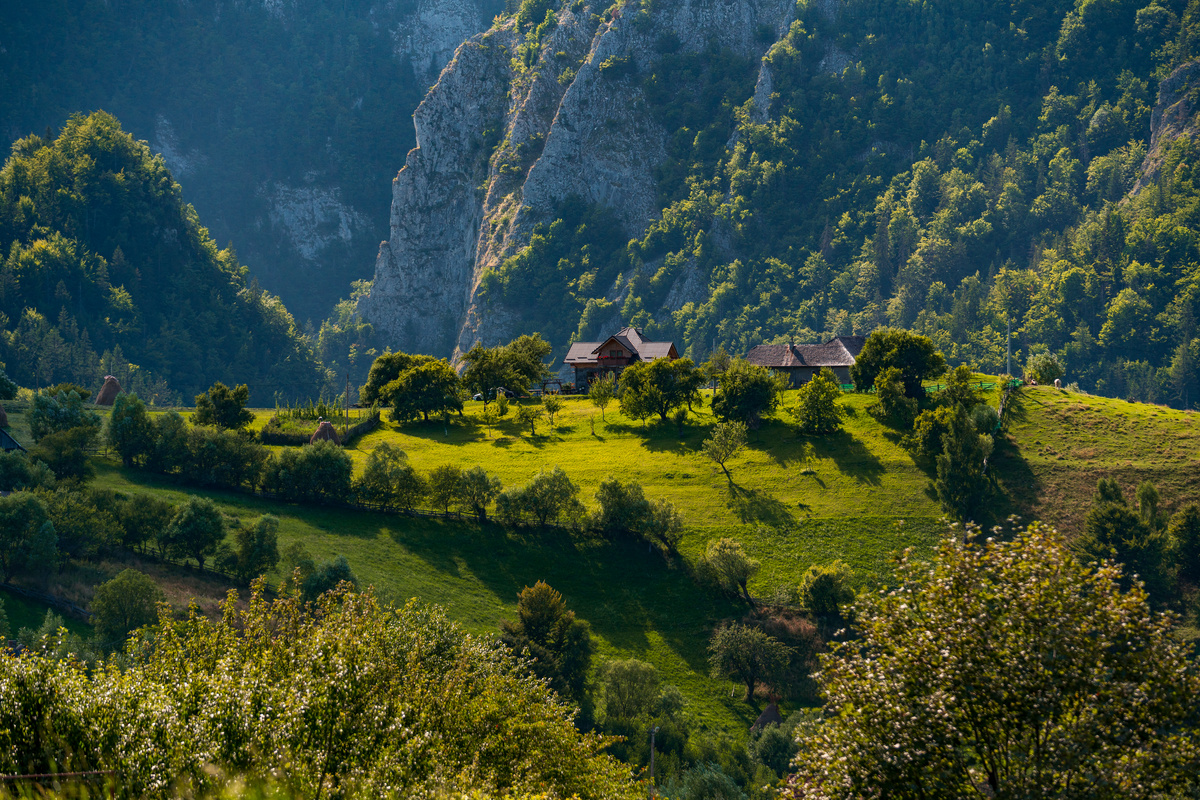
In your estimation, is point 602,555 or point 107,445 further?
point 107,445

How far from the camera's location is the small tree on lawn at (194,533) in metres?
59.1

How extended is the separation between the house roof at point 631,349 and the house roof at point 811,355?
16.1 metres

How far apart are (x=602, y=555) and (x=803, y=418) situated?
93.0ft

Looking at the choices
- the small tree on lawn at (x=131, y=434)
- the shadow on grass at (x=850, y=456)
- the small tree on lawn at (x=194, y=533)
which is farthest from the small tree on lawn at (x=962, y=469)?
the small tree on lawn at (x=131, y=434)

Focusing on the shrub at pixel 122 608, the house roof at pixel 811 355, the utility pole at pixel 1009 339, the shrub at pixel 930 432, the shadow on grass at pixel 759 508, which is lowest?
the shrub at pixel 122 608

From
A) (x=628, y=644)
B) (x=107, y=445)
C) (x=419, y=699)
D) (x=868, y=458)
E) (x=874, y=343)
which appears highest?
(x=874, y=343)

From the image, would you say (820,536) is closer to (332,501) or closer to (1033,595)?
(332,501)

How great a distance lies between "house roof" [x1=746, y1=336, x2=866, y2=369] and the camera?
10594 cm

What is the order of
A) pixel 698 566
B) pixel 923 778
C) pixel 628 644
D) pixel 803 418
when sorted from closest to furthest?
pixel 923 778 < pixel 628 644 < pixel 698 566 < pixel 803 418

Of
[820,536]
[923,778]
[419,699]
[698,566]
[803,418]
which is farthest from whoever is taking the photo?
[803,418]

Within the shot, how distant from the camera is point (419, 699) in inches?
1036

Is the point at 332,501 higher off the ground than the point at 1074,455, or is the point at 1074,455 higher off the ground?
the point at 1074,455

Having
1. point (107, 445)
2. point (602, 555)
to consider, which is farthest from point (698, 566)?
point (107, 445)

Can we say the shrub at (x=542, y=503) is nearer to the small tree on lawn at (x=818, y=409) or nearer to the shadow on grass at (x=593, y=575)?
the shadow on grass at (x=593, y=575)
